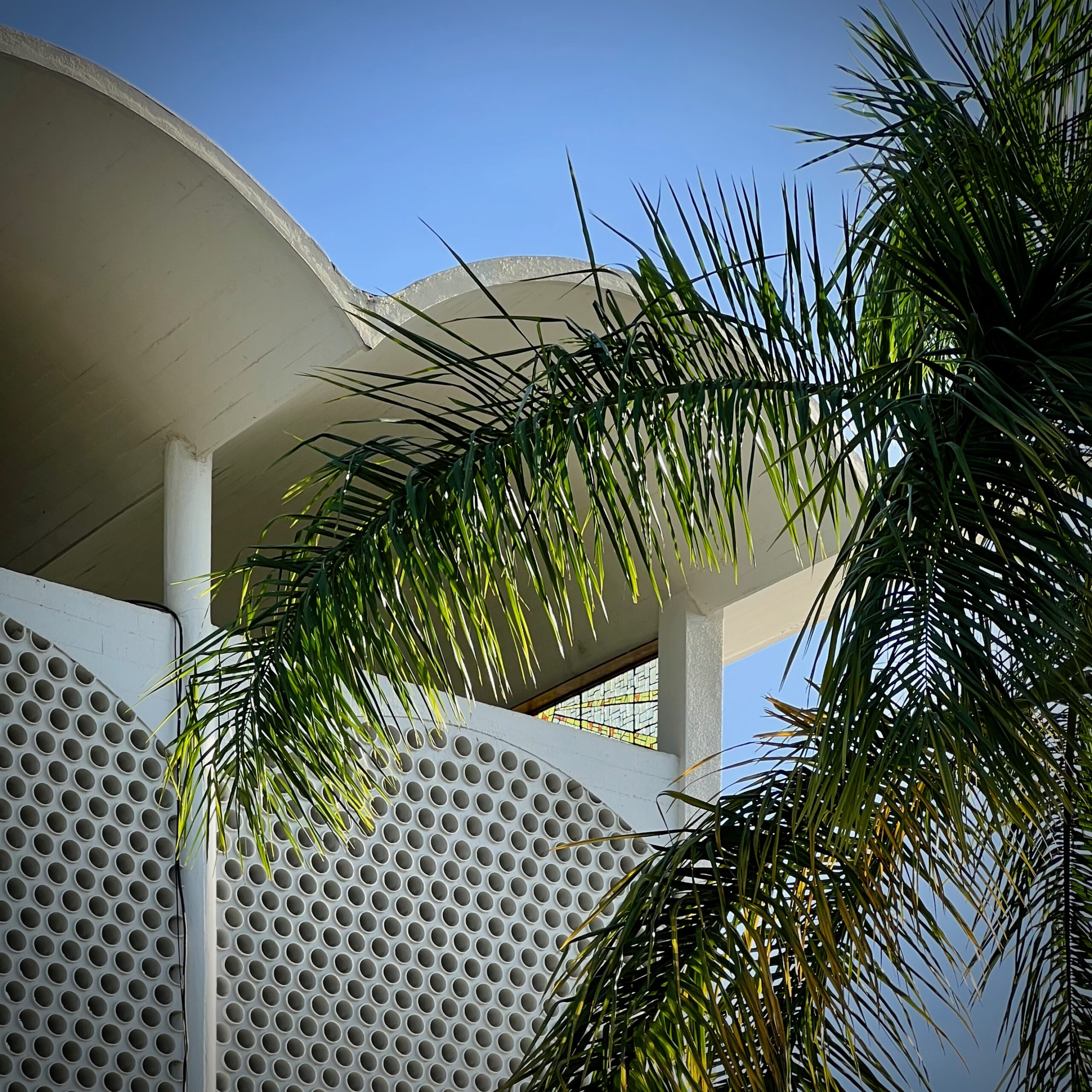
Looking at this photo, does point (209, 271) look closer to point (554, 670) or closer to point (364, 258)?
point (554, 670)

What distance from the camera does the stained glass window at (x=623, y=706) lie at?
38.8ft

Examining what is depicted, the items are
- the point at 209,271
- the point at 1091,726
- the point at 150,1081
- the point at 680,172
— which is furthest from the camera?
the point at 680,172

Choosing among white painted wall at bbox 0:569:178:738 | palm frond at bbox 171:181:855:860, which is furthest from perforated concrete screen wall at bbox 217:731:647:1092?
palm frond at bbox 171:181:855:860

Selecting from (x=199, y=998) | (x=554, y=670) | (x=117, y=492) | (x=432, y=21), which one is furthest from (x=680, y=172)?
(x=199, y=998)

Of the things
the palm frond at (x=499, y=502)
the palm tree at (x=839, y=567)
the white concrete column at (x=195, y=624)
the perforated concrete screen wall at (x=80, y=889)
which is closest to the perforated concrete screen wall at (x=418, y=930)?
the white concrete column at (x=195, y=624)

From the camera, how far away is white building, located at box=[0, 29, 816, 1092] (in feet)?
21.5

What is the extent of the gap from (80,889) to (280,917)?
1.03 metres

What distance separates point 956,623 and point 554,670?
30.0ft

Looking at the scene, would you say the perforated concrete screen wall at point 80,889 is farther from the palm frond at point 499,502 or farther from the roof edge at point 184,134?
the palm frond at point 499,502

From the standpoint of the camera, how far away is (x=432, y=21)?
82.6 ft

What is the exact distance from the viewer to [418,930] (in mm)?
7711

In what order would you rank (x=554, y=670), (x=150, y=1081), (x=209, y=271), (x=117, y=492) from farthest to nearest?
(x=554, y=670) < (x=117, y=492) < (x=209, y=271) < (x=150, y=1081)

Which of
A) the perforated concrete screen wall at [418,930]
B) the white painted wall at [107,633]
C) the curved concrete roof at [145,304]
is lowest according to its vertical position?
the perforated concrete screen wall at [418,930]

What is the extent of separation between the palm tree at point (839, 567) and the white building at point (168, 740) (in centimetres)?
253
